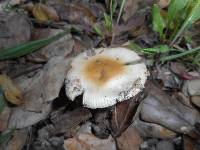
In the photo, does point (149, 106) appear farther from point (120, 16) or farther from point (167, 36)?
point (120, 16)

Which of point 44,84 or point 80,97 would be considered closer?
point 80,97

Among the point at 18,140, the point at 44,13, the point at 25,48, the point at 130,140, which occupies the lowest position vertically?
the point at 18,140

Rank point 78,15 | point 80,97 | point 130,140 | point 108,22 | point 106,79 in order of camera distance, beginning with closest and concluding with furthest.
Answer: point 106,79 → point 130,140 → point 80,97 → point 108,22 → point 78,15

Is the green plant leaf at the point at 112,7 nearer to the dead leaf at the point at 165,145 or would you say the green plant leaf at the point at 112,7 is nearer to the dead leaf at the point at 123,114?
the dead leaf at the point at 123,114

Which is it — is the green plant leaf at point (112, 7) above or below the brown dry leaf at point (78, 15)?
above

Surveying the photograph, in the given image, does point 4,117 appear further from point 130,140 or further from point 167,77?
point 167,77

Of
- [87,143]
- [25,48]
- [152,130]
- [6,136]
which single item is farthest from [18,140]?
[152,130]

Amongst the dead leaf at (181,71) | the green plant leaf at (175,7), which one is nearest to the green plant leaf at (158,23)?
the green plant leaf at (175,7)
